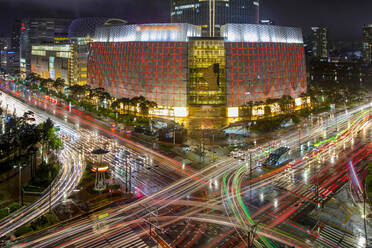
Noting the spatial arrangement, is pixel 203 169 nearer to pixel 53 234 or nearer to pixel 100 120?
pixel 53 234

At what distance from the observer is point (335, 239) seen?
40562 millimetres

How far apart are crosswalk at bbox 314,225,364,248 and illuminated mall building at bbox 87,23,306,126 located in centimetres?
7241

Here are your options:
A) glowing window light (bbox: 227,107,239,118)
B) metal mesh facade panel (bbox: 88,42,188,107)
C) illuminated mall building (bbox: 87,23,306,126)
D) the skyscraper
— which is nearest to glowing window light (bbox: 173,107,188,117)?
illuminated mall building (bbox: 87,23,306,126)

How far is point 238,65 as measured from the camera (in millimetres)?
122250

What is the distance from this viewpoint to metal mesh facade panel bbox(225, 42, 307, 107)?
12200 cm

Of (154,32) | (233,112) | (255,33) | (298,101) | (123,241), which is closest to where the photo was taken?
(123,241)

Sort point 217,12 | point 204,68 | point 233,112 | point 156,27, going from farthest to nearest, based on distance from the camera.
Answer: point 217,12 < point 156,27 < point 233,112 < point 204,68

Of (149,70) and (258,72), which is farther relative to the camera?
(149,70)

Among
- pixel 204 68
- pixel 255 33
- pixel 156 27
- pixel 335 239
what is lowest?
pixel 335 239

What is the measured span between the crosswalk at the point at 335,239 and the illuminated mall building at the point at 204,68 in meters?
72.4

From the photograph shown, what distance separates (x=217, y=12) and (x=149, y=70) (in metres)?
64.5

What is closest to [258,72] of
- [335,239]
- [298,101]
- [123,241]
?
[298,101]

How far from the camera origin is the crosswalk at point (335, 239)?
129 ft

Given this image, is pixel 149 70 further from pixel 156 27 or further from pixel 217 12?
pixel 217 12
